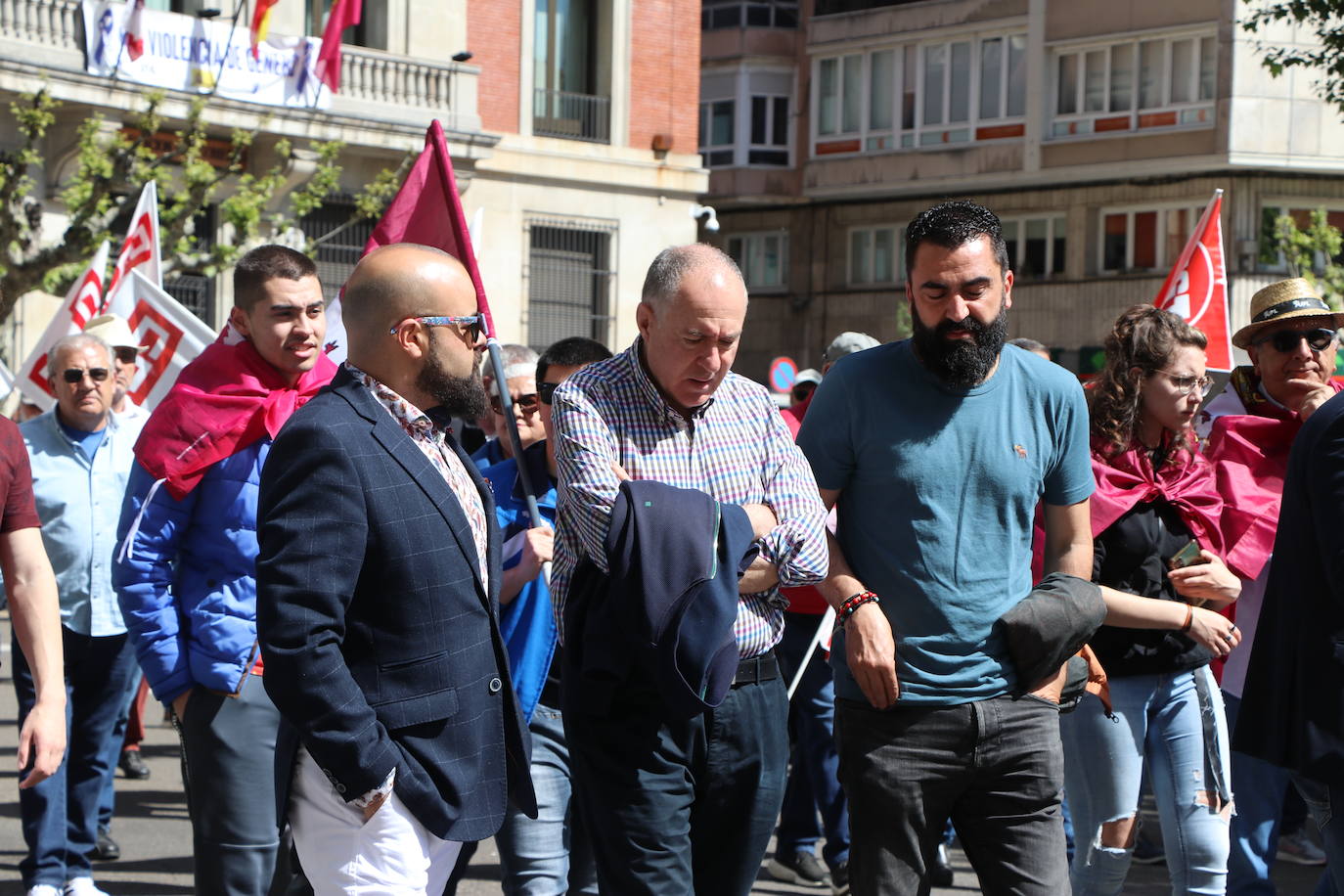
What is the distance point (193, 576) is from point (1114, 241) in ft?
105

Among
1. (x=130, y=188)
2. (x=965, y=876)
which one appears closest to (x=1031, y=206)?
(x=130, y=188)

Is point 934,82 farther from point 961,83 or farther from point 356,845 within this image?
point 356,845

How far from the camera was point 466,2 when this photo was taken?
2714cm

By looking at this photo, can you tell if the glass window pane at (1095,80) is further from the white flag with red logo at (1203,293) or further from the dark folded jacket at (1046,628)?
the dark folded jacket at (1046,628)

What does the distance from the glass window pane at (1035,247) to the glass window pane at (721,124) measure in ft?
24.3

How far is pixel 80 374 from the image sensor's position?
291 inches

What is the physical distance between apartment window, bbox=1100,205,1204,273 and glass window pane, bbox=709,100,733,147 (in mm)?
9041

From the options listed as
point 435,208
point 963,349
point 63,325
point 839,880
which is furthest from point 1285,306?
point 63,325

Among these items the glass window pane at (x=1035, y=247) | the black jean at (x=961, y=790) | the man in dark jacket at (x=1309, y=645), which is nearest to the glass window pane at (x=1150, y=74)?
the glass window pane at (x=1035, y=247)

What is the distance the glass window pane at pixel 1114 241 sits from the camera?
3481 cm

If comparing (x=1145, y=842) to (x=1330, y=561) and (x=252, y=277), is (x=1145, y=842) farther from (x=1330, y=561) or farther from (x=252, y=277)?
(x=252, y=277)

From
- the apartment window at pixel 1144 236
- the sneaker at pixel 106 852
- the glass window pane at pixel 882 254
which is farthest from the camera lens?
the glass window pane at pixel 882 254

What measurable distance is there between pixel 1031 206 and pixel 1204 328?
27800mm

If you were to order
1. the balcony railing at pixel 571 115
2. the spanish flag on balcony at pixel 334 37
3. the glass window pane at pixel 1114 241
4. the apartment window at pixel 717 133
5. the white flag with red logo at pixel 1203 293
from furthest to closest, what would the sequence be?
the apartment window at pixel 717 133, the glass window pane at pixel 1114 241, the balcony railing at pixel 571 115, the spanish flag on balcony at pixel 334 37, the white flag with red logo at pixel 1203 293
